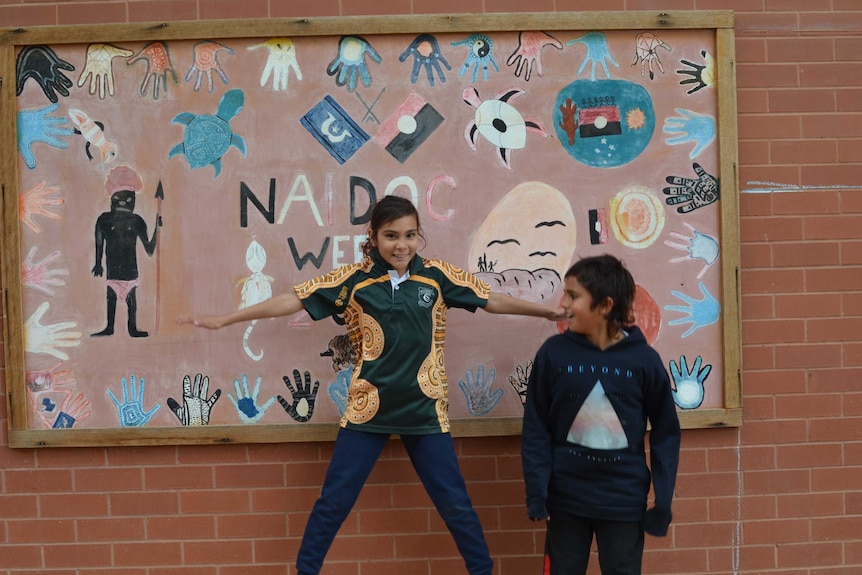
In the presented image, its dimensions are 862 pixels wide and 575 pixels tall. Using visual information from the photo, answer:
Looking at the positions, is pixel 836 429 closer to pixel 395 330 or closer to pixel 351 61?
pixel 395 330

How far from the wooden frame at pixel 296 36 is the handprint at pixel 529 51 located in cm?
4

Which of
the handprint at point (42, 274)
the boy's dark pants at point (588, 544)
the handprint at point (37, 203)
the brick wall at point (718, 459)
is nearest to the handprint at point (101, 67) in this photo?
the brick wall at point (718, 459)

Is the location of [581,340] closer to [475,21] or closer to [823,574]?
[475,21]

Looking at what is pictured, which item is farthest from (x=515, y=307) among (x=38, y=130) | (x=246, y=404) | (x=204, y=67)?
(x=38, y=130)

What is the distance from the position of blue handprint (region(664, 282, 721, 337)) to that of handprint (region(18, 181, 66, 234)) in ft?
9.22

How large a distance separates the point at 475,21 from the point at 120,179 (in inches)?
68.8

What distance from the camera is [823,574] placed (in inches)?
165

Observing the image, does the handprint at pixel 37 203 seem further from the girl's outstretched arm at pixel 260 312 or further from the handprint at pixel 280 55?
the handprint at pixel 280 55

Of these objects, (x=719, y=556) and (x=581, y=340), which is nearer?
(x=581, y=340)

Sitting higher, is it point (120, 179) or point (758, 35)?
point (758, 35)

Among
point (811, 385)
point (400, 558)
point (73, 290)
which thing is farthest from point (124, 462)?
point (811, 385)

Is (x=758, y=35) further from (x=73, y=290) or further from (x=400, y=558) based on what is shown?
(x=73, y=290)

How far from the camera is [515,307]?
149 inches

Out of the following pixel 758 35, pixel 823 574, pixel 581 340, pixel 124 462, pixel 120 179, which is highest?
pixel 758 35
